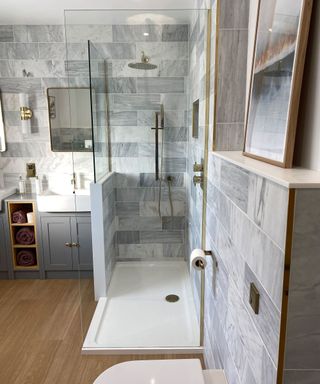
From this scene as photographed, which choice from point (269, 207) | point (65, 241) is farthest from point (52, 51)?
point (269, 207)

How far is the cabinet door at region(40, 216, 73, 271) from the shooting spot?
2.97m

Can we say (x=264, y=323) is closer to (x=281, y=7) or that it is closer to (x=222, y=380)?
(x=222, y=380)

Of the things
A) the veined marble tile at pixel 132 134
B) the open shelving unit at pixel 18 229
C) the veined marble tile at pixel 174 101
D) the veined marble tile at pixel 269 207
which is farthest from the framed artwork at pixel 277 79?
the open shelving unit at pixel 18 229

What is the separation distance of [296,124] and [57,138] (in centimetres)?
284

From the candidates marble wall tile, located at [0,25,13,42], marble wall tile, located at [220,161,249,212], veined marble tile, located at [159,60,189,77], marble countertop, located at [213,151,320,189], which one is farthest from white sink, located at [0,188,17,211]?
marble countertop, located at [213,151,320,189]

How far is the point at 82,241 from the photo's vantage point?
301 centimetres

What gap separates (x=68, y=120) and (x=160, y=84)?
1.10m

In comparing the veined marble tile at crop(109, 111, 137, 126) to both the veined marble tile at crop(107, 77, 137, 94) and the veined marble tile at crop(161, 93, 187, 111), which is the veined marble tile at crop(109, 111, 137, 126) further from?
the veined marble tile at crop(161, 93, 187, 111)

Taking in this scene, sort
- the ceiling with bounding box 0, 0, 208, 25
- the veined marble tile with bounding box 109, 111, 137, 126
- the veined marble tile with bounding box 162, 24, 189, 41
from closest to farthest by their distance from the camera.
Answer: the ceiling with bounding box 0, 0, 208, 25 < the veined marble tile with bounding box 162, 24, 189, 41 < the veined marble tile with bounding box 109, 111, 137, 126

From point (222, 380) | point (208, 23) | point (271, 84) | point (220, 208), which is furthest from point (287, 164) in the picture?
point (208, 23)

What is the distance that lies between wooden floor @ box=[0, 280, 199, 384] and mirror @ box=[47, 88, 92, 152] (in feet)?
4.68

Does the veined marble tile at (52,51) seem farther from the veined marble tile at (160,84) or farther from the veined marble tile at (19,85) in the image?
the veined marble tile at (160,84)

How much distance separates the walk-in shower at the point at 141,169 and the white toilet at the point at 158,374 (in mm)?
885

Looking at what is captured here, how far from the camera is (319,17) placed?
85cm
